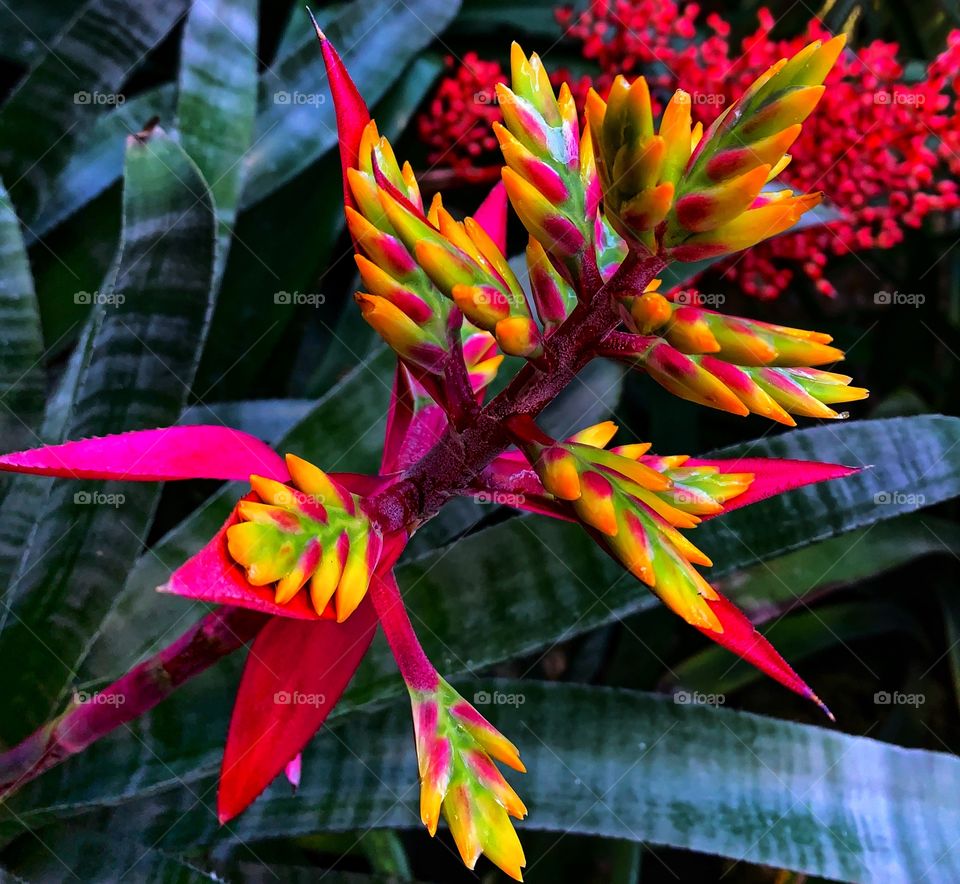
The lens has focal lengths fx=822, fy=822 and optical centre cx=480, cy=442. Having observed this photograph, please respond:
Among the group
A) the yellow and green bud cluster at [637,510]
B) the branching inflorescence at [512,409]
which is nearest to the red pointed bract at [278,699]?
the branching inflorescence at [512,409]

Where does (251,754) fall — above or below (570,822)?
above

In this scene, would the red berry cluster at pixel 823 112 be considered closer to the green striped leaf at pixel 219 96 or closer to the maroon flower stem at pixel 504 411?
the green striped leaf at pixel 219 96

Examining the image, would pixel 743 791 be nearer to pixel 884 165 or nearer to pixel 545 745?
pixel 545 745

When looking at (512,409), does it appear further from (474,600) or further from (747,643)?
(474,600)

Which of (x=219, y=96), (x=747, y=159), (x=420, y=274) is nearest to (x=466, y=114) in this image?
(x=219, y=96)

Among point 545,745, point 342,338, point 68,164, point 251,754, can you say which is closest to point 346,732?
point 545,745

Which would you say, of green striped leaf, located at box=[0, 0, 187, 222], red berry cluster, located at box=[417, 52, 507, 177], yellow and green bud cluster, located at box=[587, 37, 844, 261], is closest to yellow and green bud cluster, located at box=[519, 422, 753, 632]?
yellow and green bud cluster, located at box=[587, 37, 844, 261]
